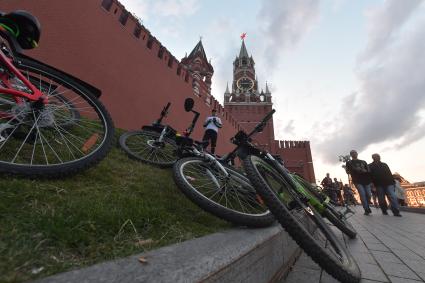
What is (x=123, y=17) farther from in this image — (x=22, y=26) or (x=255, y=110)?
(x=255, y=110)

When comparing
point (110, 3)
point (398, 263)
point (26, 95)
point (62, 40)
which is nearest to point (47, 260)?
point (26, 95)

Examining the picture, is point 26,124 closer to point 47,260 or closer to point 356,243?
point 47,260

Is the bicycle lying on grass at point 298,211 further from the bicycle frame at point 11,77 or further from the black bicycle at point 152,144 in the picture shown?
the black bicycle at point 152,144

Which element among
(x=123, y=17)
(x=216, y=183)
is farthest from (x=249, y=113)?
(x=216, y=183)

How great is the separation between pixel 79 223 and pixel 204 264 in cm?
72

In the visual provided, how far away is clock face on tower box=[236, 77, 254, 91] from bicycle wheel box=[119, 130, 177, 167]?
44689mm

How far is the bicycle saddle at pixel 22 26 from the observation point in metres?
1.77

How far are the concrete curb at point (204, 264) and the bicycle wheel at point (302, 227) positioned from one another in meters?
0.20

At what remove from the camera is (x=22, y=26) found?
1.81m

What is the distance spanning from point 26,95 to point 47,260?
1346mm

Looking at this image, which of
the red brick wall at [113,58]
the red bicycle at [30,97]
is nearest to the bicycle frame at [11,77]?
the red bicycle at [30,97]

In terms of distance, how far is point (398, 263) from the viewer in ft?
6.70

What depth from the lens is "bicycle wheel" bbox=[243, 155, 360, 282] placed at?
1331mm

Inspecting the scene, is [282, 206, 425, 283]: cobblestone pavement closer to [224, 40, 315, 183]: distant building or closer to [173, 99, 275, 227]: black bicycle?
[173, 99, 275, 227]: black bicycle
